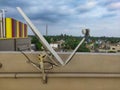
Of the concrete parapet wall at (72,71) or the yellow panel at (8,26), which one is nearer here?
the concrete parapet wall at (72,71)

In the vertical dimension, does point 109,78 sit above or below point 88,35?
below

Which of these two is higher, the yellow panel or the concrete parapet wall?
the yellow panel

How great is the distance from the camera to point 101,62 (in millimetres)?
4148

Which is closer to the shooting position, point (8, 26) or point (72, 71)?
point (72, 71)

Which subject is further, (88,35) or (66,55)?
(66,55)

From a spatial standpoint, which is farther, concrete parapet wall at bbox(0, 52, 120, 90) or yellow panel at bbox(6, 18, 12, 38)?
yellow panel at bbox(6, 18, 12, 38)

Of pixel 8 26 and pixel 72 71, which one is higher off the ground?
pixel 8 26

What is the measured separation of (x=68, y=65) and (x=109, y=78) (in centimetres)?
60

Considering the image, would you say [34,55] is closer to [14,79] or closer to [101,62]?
[14,79]

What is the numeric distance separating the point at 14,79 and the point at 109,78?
1326 millimetres

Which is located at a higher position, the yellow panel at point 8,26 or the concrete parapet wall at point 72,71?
the yellow panel at point 8,26
